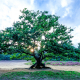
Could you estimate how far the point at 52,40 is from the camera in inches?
339

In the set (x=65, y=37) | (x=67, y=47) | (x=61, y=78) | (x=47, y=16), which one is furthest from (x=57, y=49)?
(x=47, y=16)

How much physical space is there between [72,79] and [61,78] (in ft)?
2.45

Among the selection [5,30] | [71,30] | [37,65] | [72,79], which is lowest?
[72,79]

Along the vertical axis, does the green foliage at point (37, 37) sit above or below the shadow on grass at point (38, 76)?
above

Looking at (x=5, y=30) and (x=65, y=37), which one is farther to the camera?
(x=65, y=37)

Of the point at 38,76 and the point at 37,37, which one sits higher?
the point at 37,37

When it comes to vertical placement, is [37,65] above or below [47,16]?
below

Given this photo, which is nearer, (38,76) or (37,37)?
(38,76)

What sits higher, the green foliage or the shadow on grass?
the green foliage

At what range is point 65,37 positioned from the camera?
37.4ft

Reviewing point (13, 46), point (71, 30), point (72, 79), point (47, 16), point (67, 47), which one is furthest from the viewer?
point (71, 30)

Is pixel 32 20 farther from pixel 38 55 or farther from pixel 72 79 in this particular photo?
pixel 72 79

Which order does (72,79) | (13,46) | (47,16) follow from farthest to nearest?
(47,16), (13,46), (72,79)

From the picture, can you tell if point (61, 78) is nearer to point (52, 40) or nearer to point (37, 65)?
point (52, 40)
